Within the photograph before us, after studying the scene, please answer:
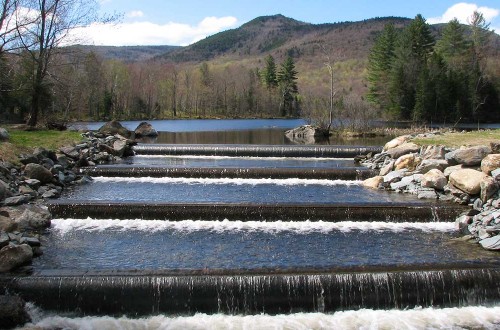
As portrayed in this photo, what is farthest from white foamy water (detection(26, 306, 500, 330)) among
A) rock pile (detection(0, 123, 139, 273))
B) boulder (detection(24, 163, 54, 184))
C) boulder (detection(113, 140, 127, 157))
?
boulder (detection(113, 140, 127, 157))

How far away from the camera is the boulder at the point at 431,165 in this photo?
16219mm

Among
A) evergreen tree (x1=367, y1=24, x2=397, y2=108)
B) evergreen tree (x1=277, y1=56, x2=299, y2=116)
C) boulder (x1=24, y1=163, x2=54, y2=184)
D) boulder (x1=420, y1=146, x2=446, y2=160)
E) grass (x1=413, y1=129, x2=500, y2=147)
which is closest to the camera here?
boulder (x1=24, y1=163, x2=54, y2=184)

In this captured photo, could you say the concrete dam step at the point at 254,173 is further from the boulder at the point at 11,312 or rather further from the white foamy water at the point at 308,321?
the boulder at the point at 11,312

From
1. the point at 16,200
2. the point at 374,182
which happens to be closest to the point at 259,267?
the point at 16,200

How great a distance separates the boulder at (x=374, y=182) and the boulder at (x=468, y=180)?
9.41 feet

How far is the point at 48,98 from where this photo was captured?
3822 cm

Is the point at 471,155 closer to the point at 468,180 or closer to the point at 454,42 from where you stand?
the point at 468,180

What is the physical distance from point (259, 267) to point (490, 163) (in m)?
9.42

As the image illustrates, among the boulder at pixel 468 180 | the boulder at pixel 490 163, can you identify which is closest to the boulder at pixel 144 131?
the boulder at pixel 468 180

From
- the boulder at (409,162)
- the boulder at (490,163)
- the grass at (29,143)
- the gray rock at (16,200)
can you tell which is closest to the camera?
the gray rock at (16,200)

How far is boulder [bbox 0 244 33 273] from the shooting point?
911 cm

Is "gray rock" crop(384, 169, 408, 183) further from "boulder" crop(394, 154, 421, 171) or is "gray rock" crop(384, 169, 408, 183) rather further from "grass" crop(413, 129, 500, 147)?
"grass" crop(413, 129, 500, 147)

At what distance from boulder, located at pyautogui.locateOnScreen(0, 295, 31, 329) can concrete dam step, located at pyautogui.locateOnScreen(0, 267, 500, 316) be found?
20.9 inches

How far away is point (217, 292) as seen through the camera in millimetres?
8531
